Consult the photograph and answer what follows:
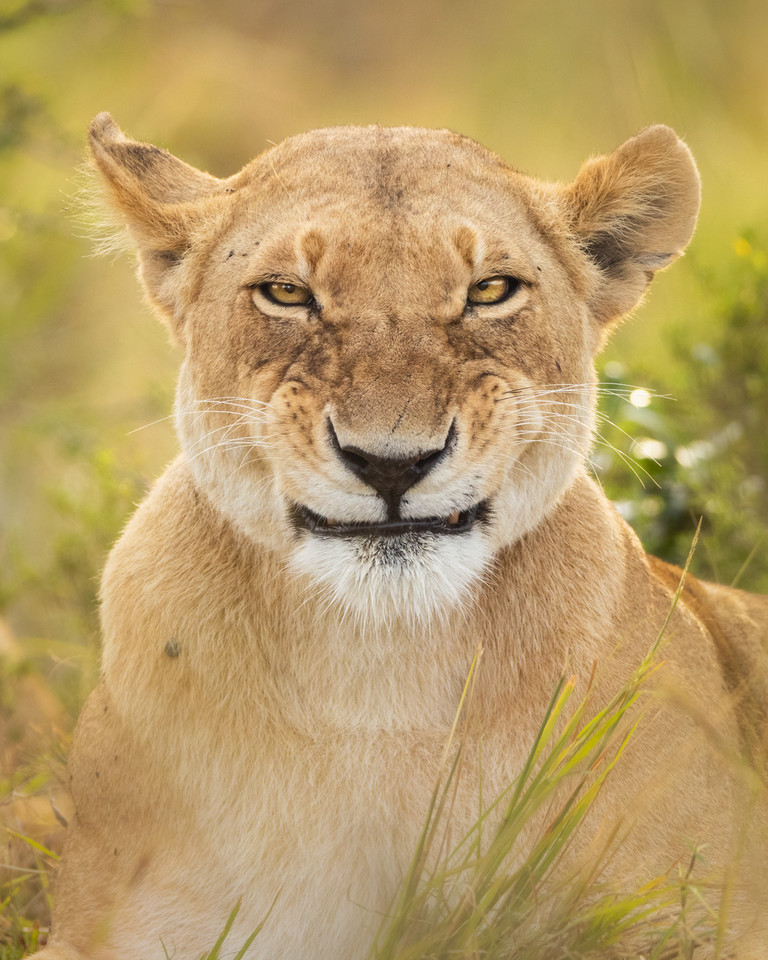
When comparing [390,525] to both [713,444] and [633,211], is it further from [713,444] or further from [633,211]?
[713,444]

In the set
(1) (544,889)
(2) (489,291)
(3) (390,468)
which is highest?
(2) (489,291)

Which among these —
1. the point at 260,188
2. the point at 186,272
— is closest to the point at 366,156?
the point at 260,188

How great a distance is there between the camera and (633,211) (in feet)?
8.59

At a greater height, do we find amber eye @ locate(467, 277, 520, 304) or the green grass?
amber eye @ locate(467, 277, 520, 304)

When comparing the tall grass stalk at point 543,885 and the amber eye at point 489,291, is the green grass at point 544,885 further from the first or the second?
the amber eye at point 489,291

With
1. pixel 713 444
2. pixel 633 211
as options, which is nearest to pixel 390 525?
pixel 633 211

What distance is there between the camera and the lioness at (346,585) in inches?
86.5

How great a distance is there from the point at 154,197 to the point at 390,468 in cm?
106

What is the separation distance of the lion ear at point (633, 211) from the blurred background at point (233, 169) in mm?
251

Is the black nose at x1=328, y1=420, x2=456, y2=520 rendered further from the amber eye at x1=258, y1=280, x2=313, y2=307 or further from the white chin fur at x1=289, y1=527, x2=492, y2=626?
the amber eye at x1=258, y1=280, x2=313, y2=307

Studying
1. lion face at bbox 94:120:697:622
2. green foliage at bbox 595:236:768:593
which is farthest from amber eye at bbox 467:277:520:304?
green foliage at bbox 595:236:768:593

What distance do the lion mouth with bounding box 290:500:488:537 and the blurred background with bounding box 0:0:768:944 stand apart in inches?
26.8

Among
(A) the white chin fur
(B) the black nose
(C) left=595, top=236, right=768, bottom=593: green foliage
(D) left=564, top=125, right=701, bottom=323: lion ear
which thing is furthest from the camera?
(C) left=595, top=236, right=768, bottom=593: green foliage

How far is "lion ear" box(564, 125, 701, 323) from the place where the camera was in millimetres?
2570
